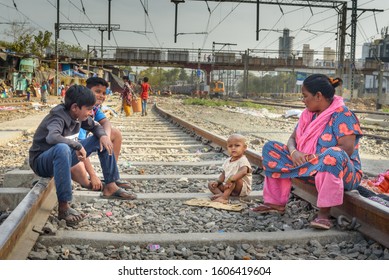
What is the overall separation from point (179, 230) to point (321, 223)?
34.6 inches

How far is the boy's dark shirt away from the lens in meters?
3.23

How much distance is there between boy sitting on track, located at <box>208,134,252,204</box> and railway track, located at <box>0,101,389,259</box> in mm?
101

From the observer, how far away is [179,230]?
122 inches

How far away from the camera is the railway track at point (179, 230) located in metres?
2.63

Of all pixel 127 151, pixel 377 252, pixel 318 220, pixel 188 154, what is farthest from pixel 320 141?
pixel 127 151

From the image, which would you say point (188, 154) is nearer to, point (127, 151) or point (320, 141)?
point (127, 151)

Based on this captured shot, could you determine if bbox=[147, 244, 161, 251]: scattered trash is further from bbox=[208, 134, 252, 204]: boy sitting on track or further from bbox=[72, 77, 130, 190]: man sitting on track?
bbox=[72, 77, 130, 190]: man sitting on track

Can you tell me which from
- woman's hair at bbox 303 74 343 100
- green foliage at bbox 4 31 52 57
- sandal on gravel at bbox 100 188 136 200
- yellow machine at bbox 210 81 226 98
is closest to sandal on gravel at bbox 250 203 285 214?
woman's hair at bbox 303 74 343 100

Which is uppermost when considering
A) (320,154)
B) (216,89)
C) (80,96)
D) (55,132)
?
(216,89)

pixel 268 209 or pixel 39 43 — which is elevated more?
pixel 39 43

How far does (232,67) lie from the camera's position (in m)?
49.7

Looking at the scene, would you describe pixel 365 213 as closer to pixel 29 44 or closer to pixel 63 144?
pixel 63 144

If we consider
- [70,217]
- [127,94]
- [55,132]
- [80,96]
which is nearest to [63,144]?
[55,132]

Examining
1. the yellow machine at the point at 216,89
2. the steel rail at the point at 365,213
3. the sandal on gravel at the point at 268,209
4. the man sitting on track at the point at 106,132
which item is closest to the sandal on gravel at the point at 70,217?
the man sitting on track at the point at 106,132
